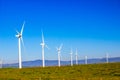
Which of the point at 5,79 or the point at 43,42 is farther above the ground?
the point at 43,42

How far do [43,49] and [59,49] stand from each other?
49.6ft

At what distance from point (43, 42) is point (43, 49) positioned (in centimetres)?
446

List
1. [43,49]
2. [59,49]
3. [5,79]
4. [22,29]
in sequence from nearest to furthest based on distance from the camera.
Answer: [5,79] < [22,29] < [43,49] < [59,49]

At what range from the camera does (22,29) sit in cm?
8800

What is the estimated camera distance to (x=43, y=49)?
104 m

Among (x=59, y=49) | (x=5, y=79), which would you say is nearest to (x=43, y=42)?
(x=59, y=49)

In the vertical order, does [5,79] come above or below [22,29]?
below

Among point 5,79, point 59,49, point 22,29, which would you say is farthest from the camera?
point 59,49

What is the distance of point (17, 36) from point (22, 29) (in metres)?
4.38

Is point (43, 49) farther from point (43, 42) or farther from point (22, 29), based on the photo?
point (22, 29)

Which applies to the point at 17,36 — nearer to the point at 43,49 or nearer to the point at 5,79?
the point at 43,49

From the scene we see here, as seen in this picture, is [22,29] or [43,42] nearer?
[22,29]

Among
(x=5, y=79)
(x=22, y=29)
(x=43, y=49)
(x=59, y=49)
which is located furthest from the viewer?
(x=59, y=49)

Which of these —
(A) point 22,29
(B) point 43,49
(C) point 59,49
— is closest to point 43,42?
(B) point 43,49
